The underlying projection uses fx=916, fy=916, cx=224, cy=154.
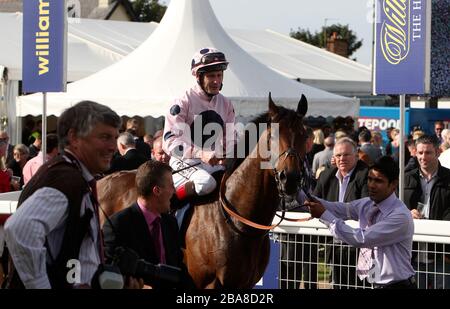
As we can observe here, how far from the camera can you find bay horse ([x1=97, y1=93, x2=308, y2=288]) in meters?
6.37


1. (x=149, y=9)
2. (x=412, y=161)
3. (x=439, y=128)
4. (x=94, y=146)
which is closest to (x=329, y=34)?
(x=149, y=9)

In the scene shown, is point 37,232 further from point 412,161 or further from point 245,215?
point 412,161

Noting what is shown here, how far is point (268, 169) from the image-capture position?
6.40m

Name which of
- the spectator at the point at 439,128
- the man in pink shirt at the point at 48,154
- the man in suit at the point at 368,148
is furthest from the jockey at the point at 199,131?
A: the spectator at the point at 439,128

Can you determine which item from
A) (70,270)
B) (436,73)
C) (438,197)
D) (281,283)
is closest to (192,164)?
(281,283)

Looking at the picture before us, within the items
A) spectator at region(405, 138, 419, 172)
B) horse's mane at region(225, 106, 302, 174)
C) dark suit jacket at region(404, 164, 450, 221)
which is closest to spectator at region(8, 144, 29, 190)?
spectator at region(405, 138, 419, 172)

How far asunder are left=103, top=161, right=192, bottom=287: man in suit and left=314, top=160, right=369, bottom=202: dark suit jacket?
13.1 feet

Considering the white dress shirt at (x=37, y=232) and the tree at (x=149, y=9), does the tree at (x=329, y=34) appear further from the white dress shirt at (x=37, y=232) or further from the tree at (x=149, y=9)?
the white dress shirt at (x=37, y=232)

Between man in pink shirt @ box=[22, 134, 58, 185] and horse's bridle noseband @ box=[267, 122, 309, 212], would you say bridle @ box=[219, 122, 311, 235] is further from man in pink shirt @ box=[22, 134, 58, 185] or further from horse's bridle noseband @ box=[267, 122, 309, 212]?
man in pink shirt @ box=[22, 134, 58, 185]

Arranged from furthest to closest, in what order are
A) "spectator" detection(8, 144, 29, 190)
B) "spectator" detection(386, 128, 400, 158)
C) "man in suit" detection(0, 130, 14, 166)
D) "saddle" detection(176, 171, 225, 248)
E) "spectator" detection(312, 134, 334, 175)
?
"spectator" detection(386, 128, 400, 158)
"man in suit" detection(0, 130, 14, 166)
"spectator" detection(312, 134, 334, 175)
"spectator" detection(8, 144, 29, 190)
"saddle" detection(176, 171, 225, 248)

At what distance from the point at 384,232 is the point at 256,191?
42.6 inches

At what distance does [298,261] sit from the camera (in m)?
6.98

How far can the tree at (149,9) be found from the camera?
209ft
